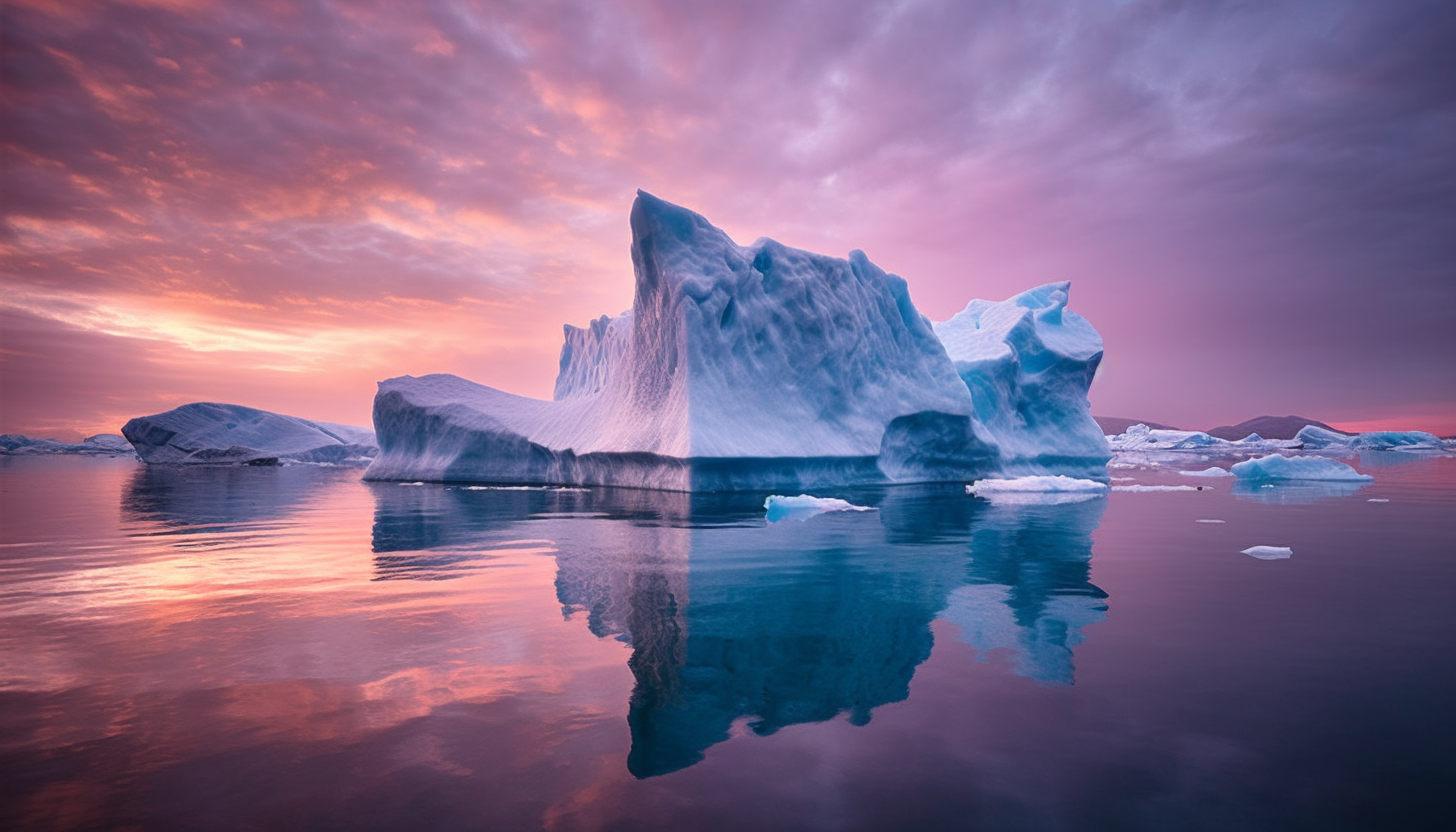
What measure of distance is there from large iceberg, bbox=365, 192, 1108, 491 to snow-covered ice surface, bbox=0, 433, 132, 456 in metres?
64.3

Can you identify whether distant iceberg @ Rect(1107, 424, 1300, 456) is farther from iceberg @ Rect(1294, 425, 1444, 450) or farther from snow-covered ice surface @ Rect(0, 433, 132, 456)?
snow-covered ice surface @ Rect(0, 433, 132, 456)

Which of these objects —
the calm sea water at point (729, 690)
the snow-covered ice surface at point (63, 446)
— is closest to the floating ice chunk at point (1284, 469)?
the calm sea water at point (729, 690)

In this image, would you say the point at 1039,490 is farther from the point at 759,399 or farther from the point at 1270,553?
the point at 1270,553

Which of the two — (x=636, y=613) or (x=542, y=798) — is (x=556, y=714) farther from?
(x=636, y=613)

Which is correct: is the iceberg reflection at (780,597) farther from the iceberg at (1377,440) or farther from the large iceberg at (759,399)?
the iceberg at (1377,440)

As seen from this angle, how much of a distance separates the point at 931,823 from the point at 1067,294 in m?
28.5

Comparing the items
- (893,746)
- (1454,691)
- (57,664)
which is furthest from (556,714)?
(1454,691)

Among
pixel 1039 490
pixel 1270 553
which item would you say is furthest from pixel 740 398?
pixel 1270 553

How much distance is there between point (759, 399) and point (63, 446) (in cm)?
9358

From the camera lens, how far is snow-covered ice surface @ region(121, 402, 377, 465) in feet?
137

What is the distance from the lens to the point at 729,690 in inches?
123

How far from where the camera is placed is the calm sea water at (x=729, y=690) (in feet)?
7.04

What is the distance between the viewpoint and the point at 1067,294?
26984mm

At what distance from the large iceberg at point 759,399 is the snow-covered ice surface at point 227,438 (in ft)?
78.4
